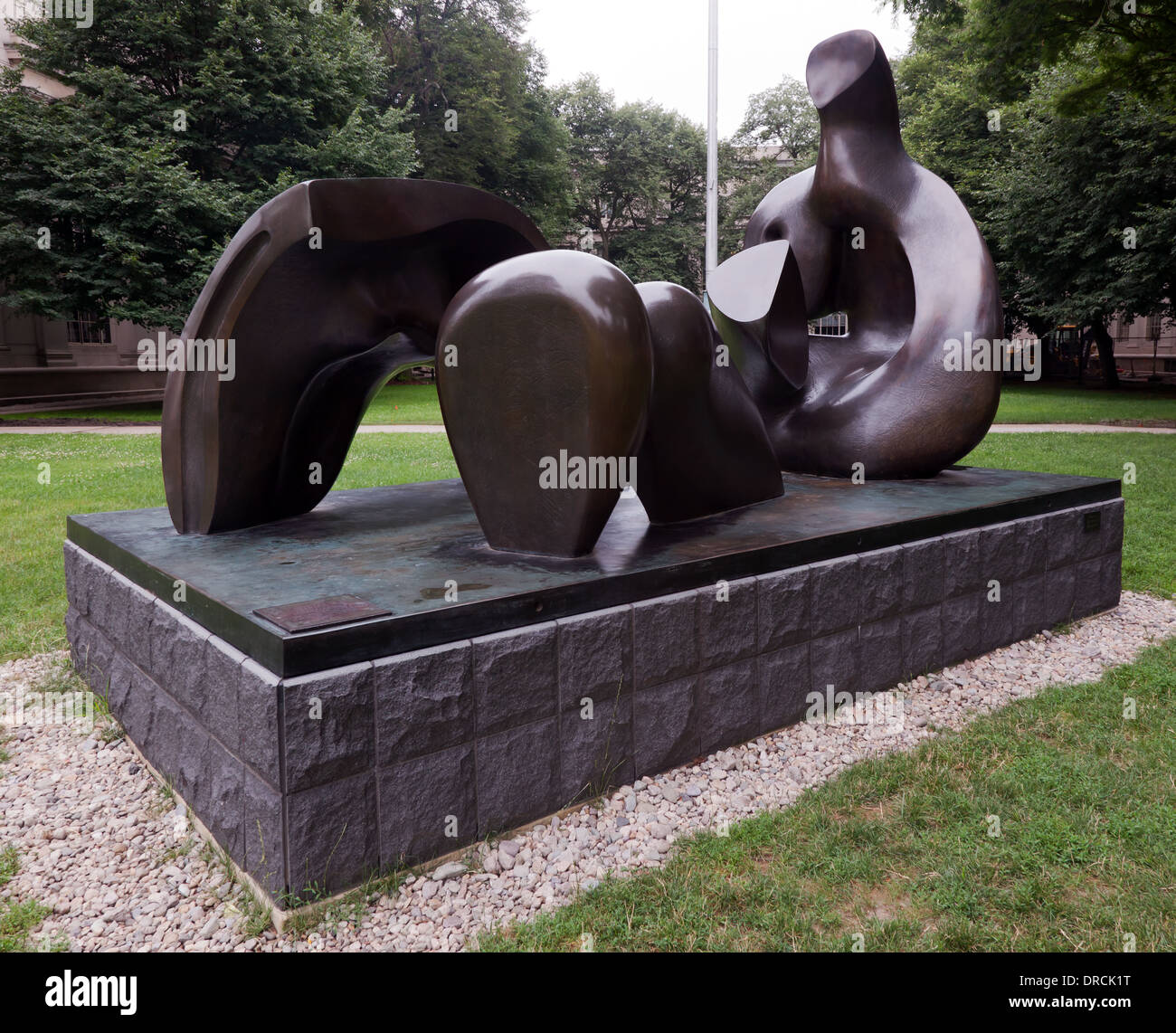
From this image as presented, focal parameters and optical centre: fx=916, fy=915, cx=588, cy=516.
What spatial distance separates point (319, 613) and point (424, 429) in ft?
49.6

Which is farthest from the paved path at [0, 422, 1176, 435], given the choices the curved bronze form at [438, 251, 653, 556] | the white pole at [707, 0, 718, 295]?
the curved bronze form at [438, 251, 653, 556]

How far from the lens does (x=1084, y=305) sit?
2341cm

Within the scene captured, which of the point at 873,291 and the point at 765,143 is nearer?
the point at 873,291

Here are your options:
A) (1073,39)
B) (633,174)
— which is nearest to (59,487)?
(1073,39)

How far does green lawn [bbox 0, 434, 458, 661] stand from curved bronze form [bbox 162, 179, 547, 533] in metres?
1.87

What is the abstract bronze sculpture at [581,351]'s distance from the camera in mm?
3830

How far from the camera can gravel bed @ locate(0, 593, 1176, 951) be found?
Answer: 9.29 ft

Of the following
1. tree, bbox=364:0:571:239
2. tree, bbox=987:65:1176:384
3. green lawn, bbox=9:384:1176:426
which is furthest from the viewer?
tree, bbox=364:0:571:239

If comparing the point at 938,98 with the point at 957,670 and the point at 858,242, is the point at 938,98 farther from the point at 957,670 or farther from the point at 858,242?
the point at 957,670

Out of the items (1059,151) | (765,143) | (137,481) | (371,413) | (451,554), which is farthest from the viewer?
(765,143)

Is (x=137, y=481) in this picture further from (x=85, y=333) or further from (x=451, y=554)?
(x=85, y=333)

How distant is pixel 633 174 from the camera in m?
38.8

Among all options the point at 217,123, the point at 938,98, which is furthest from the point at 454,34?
the point at 938,98

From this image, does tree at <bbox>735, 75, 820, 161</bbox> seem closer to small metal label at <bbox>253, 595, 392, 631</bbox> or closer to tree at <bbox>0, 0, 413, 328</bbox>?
tree at <bbox>0, 0, 413, 328</bbox>
